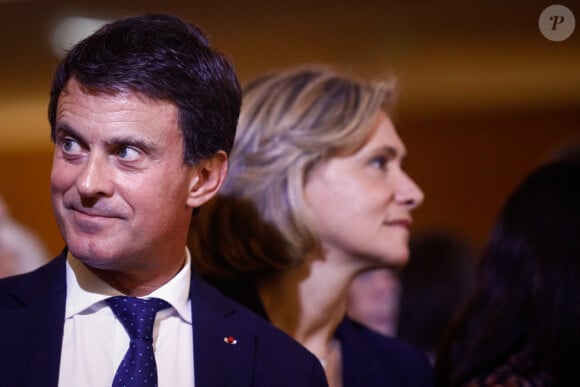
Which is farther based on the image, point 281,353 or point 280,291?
point 280,291

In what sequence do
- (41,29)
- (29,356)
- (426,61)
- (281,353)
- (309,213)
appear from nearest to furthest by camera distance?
(29,356)
(281,353)
(309,213)
(41,29)
(426,61)

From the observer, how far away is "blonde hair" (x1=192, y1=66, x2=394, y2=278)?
1893 mm

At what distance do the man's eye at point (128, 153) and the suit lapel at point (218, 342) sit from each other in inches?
11.8

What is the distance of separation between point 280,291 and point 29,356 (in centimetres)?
69

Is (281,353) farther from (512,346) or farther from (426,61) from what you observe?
(426,61)

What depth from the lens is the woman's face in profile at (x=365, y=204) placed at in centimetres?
190

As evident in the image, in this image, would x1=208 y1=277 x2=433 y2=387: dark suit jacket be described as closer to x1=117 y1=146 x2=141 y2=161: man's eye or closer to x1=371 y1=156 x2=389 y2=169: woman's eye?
x1=371 y1=156 x2=389 y2=169: woman's eye

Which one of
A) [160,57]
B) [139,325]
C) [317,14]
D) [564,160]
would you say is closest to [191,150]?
[160,57]

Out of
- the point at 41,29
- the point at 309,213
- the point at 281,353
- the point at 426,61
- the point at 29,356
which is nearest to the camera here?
the point at 29,356

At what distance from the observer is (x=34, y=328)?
1.39 metres

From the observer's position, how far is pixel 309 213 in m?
1.90

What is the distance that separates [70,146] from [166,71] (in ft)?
0.63

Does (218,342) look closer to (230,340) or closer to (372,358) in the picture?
(230,340)

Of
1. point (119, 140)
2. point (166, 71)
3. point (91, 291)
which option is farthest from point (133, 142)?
point (91, 291)
